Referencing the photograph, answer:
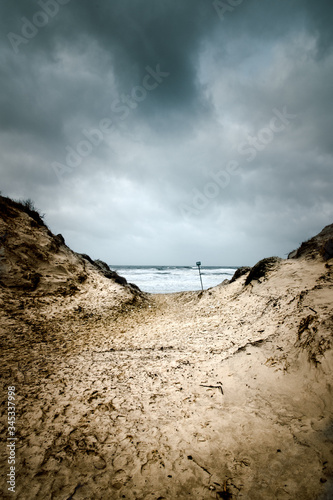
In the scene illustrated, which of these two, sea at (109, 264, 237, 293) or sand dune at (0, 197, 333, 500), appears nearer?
sand dune at (0, 197, 333, 500)

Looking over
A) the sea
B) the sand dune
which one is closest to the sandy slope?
the sand dune

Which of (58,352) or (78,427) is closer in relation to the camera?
(78,427)

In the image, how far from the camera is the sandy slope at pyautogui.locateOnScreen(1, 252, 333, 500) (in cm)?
201

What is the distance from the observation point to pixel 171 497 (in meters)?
1.92

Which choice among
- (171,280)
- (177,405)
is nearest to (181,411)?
(177,405)

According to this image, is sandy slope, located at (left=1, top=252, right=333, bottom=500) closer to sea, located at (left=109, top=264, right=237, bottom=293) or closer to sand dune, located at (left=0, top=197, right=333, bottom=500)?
sand dune, located at (left=0, top=197, right=333, bottom=500)

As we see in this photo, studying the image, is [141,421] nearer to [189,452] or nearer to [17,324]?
[189,452]

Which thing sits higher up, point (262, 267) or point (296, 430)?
point (262, 267)

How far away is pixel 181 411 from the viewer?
120 inches

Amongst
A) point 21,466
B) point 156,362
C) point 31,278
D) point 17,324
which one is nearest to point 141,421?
point 21,466

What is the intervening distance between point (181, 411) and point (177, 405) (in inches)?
5.5

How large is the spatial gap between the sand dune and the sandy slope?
0.01 meters

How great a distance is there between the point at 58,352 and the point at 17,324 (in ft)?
7.33

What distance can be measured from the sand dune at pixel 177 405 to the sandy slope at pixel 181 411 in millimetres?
14
